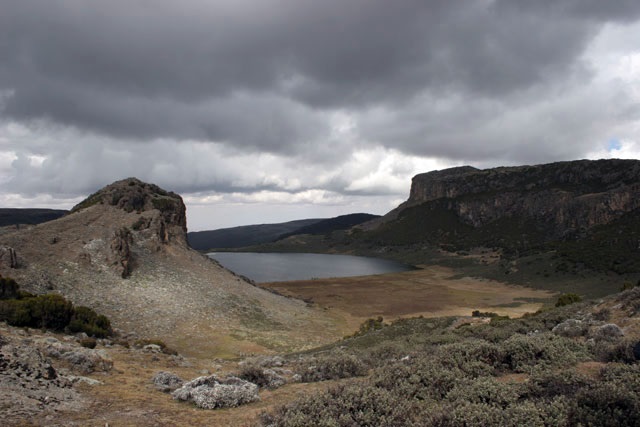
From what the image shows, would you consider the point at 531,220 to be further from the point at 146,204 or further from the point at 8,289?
the point at 8,289

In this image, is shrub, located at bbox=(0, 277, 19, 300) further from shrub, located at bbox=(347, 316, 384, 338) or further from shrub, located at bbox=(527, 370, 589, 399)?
shrub, located at bbox=(527, 370, 589, 399)

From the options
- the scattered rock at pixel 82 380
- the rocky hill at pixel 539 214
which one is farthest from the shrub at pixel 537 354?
the rocky hill at pixel 539 214

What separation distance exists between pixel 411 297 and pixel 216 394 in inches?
2227

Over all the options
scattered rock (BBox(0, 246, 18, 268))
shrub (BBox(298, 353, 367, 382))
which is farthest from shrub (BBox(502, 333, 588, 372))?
scattered rock (BBox(0, 246, 18, 268))

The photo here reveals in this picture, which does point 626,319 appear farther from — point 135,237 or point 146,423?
point 135,237

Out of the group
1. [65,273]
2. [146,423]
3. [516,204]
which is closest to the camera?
[146,423]

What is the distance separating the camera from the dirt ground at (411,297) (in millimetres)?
46531

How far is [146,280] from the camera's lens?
1241 inches

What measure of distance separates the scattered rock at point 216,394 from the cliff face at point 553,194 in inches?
4958

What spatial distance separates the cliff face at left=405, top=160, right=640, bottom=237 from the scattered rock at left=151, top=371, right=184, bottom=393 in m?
126

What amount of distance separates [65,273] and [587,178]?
154507 mm

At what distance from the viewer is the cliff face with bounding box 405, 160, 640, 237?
10869 centimetres

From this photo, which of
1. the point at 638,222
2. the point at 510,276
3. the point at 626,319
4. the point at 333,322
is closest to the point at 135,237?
the point at 333,322

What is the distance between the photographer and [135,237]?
37.0 m
